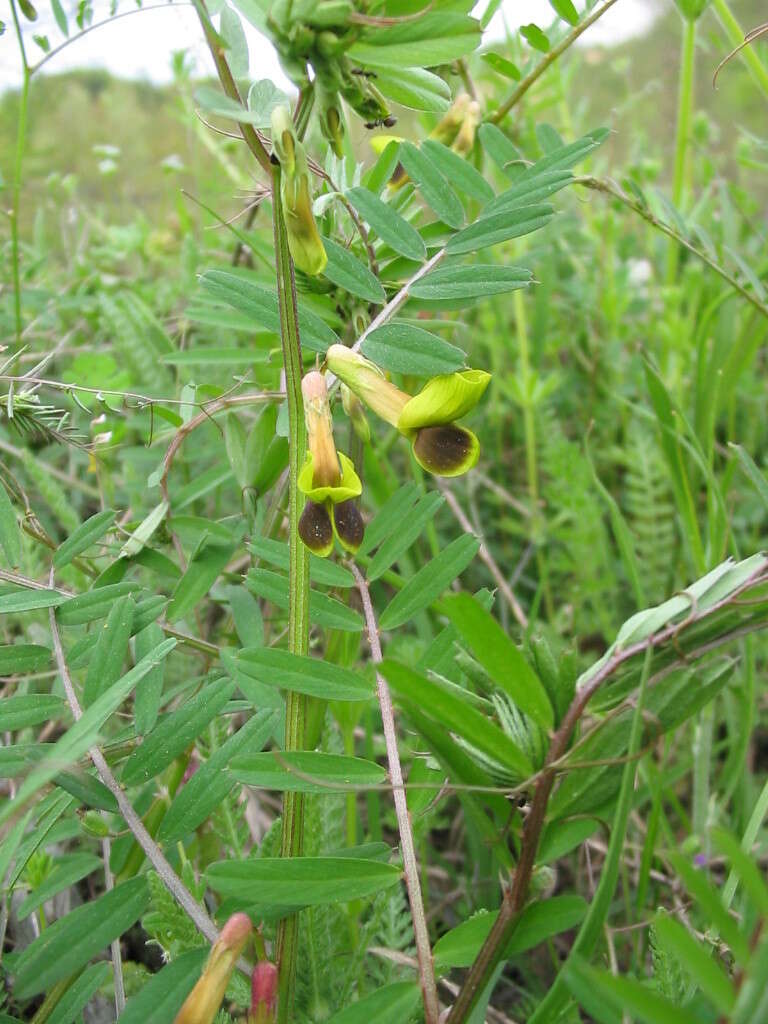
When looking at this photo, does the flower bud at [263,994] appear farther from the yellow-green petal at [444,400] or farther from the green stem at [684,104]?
the green stem at [684,104]

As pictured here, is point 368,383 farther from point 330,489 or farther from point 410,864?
point 410,864

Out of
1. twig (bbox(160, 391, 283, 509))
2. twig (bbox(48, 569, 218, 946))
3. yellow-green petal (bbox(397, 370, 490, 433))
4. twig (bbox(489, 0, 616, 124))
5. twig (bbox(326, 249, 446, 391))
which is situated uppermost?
twig (bbox(489, 0, 616, 124))

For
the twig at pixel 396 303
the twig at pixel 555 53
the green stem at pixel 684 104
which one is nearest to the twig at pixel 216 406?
the twig at pixel 396 303

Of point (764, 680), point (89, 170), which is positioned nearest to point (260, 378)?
point (764, 680)

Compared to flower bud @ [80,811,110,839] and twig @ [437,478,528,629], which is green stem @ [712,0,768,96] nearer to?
twig @ [437,478,528,629]

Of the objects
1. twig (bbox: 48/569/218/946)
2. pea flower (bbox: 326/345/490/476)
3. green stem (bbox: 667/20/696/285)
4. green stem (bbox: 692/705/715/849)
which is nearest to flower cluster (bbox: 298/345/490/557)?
pea flower (bbox: 326/345/490/476)

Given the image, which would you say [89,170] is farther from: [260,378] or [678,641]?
[678,641]
